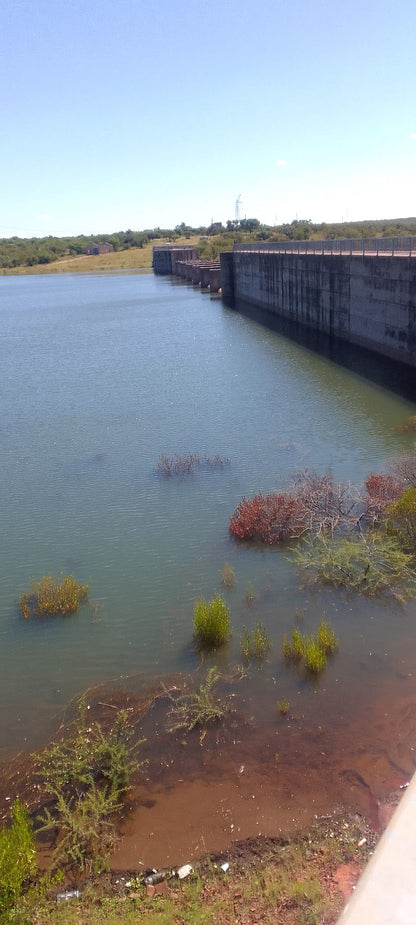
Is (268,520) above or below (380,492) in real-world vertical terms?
below

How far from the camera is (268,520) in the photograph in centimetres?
1359

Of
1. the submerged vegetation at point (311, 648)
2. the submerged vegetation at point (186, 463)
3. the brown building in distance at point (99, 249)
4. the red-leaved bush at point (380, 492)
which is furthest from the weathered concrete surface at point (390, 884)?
the brown building in distance at point (99, 249)

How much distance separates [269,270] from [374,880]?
160ft

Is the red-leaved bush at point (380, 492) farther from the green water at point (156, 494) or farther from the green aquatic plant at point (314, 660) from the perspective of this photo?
the green aquatic plant at point (314, 660)

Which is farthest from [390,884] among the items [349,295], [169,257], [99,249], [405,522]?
[99,249]

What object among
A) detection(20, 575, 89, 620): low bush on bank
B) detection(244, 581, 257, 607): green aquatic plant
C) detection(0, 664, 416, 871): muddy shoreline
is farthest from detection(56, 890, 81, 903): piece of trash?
detection(244, 581, 257, 607): green aquatic plant

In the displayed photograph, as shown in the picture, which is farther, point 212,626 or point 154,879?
point 212,626

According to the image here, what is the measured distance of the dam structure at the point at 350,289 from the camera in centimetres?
2753

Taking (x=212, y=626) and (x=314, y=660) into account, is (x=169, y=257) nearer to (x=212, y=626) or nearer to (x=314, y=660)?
(x=212, y=626)

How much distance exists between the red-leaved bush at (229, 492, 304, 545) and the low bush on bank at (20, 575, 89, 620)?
3.46 metres

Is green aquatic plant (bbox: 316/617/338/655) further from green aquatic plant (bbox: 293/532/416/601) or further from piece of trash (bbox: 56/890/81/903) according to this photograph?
piece of trash (bbox: 56/890/81/903)

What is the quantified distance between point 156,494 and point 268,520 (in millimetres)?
3485

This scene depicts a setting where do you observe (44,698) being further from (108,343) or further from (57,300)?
(57,300)

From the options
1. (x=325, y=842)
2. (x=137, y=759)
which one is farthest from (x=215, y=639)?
(x=325, y=842)
